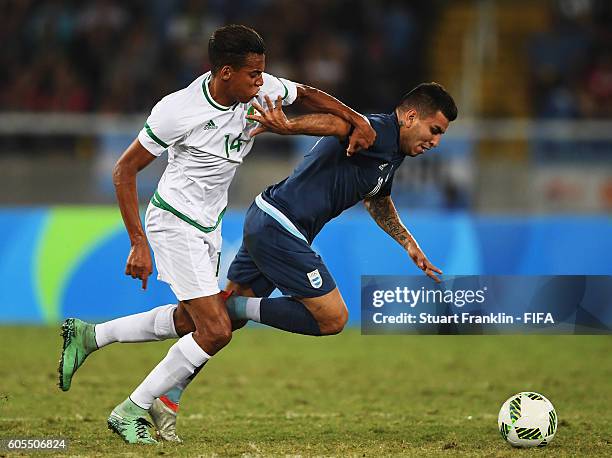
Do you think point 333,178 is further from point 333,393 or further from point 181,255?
point 333,393

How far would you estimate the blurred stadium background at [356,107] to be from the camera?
1123 cm

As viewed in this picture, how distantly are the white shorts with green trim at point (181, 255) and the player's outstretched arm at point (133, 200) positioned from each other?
207mm

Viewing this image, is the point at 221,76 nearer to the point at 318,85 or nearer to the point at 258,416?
the point at 258,416

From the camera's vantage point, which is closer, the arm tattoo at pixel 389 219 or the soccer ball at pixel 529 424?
the soccer ball at pixel 529 424

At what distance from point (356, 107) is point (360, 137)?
921 centimetres

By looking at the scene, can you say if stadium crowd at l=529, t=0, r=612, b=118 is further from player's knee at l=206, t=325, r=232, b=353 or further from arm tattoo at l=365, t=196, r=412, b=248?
player's knee at l=206, t=325, r=232, b=353

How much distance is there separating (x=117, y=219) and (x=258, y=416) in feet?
15.6

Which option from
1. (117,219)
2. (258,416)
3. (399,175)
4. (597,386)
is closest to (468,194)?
(399,175)

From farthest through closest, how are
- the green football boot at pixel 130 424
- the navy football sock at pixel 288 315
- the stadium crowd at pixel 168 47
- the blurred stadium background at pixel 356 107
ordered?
the stadium crowd at pixel 168 47, the blurred stadium background at pixel 356 107, the navy football sock at pixel 288 315, the green football boot at pixel 130 424

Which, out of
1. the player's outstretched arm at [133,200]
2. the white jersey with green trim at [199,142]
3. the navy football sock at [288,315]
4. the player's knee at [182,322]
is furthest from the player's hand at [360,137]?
the player's knee at [182,322]

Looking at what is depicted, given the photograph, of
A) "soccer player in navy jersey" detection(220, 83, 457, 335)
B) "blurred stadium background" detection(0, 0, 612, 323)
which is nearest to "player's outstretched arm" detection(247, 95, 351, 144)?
"soccer player in navy jersey" detection(220, 83, 457, 335)

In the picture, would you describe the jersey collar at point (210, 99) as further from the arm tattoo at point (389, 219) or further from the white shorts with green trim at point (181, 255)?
the arm tattoo at point (389, 219)

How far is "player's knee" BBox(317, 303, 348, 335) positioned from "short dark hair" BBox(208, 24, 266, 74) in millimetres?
1462

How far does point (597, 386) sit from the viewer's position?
330 inches
